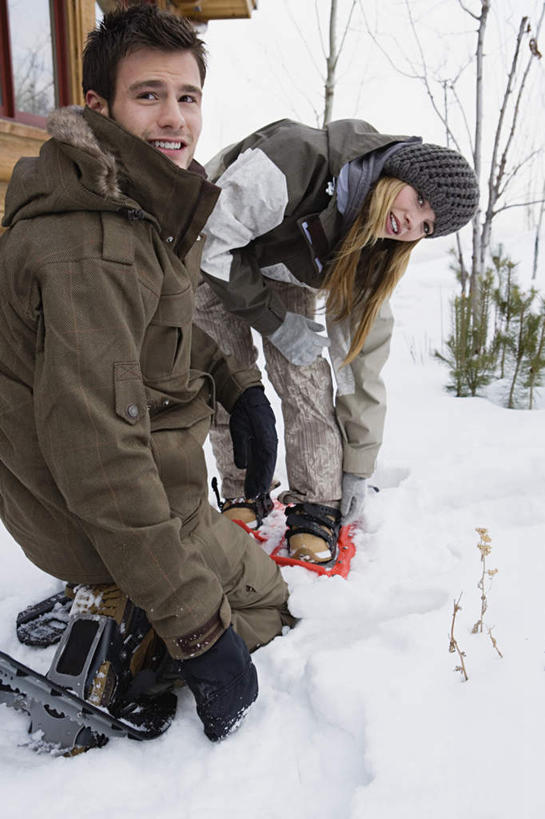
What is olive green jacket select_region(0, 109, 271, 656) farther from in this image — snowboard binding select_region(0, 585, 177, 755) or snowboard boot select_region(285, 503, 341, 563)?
snowboard boot select_region(285, 503, 341, 563)

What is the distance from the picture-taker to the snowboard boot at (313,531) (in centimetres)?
203

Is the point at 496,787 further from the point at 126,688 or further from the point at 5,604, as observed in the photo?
the point at 5,604

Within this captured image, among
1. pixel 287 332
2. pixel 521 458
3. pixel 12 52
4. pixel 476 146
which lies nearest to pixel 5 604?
pixel 287 332

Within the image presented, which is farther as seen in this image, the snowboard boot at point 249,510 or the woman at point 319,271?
the snowboard boot at point 249,510

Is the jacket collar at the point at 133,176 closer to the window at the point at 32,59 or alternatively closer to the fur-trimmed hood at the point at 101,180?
the fur-trimmed hood at the point at 101,180

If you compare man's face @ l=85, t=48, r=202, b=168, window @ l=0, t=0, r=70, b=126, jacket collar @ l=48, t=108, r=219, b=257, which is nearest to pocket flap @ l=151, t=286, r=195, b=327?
jacket collar @ l=48, t=108, r=219, b=257

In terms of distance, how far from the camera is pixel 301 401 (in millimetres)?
2229

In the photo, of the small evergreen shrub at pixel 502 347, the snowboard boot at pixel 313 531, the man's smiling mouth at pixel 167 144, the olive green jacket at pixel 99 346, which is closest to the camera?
the olive green jacket at pixel 99 346

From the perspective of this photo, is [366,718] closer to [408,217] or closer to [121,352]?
[121,352]

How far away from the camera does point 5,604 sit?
1.83m

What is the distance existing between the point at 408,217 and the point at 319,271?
1.05 ft

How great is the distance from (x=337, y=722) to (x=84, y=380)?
0.87 meters

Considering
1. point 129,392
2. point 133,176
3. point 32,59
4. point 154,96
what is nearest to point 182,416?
point 129,392

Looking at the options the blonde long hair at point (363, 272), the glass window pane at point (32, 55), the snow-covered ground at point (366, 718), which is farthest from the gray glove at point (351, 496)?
Answer: the glass window pane at point (32, 55)
